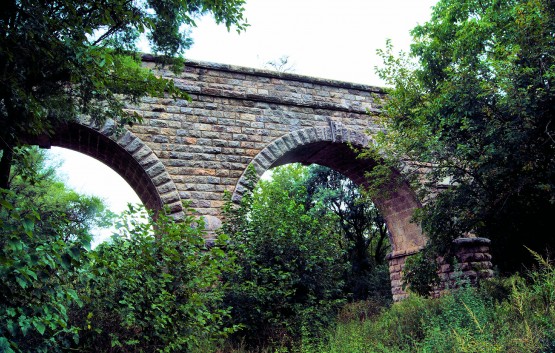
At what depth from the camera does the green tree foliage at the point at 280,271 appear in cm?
665

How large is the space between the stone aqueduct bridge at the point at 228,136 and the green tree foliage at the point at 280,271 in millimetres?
1327

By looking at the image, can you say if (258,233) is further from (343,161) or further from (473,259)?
(473,259)

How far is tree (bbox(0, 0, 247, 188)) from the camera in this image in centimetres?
415

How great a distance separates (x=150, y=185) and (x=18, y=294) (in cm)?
535

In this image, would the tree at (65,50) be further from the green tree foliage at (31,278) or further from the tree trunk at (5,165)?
the green tree foliage at (31,278)

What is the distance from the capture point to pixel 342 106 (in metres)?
10.4

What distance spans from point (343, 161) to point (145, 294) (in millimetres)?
7018

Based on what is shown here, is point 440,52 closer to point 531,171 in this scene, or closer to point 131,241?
point 531,171

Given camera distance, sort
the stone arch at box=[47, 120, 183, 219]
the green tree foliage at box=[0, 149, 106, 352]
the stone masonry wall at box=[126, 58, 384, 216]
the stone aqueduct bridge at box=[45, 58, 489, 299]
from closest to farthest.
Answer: the green tree foliage at box=[0, 149, 106, 352], the stone arch at box=[47, 120, 183, 219], the stone aqueduct bridge at box=[45, 58, 489, 299], the stone masonry wall at box=[126, 58, 384, 216]

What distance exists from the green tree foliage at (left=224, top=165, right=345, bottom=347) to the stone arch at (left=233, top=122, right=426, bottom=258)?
1.49 metres

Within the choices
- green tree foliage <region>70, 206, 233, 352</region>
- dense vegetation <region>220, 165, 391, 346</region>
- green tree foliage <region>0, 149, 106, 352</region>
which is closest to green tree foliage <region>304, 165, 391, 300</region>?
dense vegetation <region>220, 165, 391, 346</region>

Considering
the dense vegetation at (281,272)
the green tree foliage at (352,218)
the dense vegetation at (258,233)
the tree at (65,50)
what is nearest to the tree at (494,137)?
the dense vegetation at (258,233)

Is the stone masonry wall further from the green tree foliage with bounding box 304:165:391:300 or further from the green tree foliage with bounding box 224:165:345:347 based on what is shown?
the green tree foliage with bounding box 304:165:391:300

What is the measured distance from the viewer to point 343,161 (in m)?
11.0
